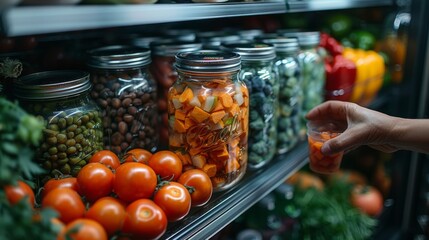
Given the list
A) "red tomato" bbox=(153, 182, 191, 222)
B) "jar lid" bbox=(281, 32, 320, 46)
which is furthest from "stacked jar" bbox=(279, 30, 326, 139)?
"red tomato" bbox=(153, 182, 191, 222)

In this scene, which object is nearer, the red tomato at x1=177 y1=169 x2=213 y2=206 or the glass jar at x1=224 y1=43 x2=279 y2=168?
the red tomato at x1=177 y1=169 x2=213 y2=206

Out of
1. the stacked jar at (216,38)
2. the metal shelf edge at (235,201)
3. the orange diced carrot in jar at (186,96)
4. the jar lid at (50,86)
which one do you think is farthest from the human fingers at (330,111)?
the jar lid at (50,86)

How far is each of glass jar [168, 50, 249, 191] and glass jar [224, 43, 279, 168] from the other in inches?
4.6

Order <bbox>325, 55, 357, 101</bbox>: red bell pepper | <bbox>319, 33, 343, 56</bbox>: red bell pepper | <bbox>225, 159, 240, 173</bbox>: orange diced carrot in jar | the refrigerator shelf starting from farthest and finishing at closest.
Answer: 1. <bbox>319, 33, 343, 56</bbox>: red bell pepper
2. <bbox>325, 55, 357, 101</bbox>: red bell pepper
3. <bbox>225, 159, 240, 173</bbox>: orange diced carrot in jar
4. the refrigerator shelf

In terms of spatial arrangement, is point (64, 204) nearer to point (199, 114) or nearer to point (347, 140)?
point (199, 114)

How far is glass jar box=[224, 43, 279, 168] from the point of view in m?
1.16

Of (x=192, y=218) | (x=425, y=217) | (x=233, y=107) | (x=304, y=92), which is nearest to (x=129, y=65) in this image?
(x=233, y=107)

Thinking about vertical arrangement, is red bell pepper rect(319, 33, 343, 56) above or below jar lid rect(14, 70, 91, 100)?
below

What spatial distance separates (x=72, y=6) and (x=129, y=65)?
1.14 feet

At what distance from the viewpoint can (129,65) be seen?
3.36 ft

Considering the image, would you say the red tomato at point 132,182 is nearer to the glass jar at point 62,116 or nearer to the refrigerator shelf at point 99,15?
the glass jar at point 62,116

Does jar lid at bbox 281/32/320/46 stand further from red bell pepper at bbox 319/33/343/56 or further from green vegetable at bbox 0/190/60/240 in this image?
green vegetable at bbox 0/190/60/240

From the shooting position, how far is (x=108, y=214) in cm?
76

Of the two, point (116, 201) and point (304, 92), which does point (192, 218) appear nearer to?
point (116, 201)
